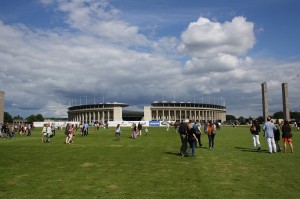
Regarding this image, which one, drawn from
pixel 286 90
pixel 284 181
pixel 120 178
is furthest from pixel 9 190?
pixel 286 90

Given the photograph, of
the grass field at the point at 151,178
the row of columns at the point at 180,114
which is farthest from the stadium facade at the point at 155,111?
the grass field at the point at 151,178

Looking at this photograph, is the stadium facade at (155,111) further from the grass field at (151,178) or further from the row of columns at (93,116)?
the grass field at (151,178)

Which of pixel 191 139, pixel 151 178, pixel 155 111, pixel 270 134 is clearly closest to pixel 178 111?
pixel 155 111

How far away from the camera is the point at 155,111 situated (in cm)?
17388

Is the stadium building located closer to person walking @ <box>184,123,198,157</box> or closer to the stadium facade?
the stadium facade

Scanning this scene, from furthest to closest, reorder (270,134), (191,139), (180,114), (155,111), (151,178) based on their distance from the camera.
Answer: (180,114)
(155,111)
(270,134)
(191,139)
(151,178)

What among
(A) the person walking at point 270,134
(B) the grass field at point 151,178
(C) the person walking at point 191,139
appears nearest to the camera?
(B) the grass field at point 151,178

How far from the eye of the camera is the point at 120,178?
443 inches

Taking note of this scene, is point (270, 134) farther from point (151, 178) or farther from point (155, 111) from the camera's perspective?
point (155, 111)

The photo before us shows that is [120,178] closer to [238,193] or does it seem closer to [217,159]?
[238,193]

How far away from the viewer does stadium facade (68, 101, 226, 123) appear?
16838cm

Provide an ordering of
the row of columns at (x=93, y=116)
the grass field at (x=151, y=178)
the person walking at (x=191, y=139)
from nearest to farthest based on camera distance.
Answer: the grass field at (x=151, y=178), the person walking at (x=191, y=139), the row of columns at (x=93, y=116)

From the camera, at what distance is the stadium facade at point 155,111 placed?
168 meters

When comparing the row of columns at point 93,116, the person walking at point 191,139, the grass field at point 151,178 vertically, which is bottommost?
the grass field at point 151,178
